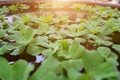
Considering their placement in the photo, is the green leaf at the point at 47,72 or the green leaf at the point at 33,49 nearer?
the green leaf at the point at 47,72

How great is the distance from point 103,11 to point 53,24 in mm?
422

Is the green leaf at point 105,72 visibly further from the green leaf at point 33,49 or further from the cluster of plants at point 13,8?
the cluster of plants at point 13,8

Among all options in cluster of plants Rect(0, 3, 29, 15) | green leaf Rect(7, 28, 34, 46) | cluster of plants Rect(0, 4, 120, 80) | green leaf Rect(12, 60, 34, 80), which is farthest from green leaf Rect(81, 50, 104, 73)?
cluster of plants Rect(0, 3, 29, 15)

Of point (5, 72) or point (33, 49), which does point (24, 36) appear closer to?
point (33, 49)

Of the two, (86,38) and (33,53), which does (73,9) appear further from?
(33,53)

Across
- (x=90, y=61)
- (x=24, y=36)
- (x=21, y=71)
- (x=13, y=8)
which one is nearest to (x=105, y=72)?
(x=90, y=61)

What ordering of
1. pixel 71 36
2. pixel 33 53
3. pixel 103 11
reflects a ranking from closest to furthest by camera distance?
pixel 33 53 → pixel 71 36 → pixel 103 11

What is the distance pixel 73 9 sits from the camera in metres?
1.42

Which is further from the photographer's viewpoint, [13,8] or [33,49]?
[13,8]

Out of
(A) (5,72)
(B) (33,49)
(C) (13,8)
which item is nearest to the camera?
(A) (5,72)

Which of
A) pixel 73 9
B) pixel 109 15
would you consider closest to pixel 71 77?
pixel 109 15

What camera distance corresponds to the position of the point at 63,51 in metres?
0.55

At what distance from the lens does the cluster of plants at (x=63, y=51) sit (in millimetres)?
459

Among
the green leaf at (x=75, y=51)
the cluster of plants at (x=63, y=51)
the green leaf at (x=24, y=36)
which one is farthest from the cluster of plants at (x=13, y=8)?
the green leaf at (x=75, y=51)
